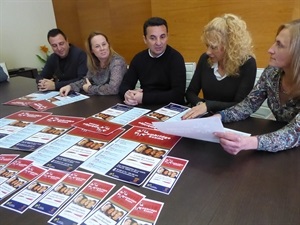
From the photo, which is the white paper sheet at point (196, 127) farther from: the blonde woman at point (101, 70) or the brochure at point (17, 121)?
the blonde woman at point (101, 70)

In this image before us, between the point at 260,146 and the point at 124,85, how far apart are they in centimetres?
121

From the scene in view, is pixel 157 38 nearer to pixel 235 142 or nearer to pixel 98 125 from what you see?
pixel 98 125

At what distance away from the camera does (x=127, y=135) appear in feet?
3.99

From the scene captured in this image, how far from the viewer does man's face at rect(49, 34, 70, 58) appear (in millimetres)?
2551

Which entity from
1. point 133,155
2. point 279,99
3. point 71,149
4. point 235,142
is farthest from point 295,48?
point 71,149

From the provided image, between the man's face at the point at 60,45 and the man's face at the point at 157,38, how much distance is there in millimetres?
1139

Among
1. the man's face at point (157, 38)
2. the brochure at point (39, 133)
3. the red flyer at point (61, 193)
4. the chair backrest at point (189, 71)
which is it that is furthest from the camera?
the chair backrest at point (189, 71)

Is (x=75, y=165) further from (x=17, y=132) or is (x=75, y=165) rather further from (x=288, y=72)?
(x=288, y=72)

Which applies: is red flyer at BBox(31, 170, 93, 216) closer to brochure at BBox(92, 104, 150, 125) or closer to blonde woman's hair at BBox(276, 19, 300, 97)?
brochure at BBox(92, 104, 150, 125)

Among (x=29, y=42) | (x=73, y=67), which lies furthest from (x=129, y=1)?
(x=29, y=42)

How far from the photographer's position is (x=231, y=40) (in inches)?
62.1

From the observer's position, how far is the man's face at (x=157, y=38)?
1.79m

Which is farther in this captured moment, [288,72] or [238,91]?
[238,91]

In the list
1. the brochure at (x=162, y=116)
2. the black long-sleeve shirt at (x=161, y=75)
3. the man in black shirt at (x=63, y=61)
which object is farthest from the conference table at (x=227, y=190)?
the man in black shirt at (x=63, y=61)
